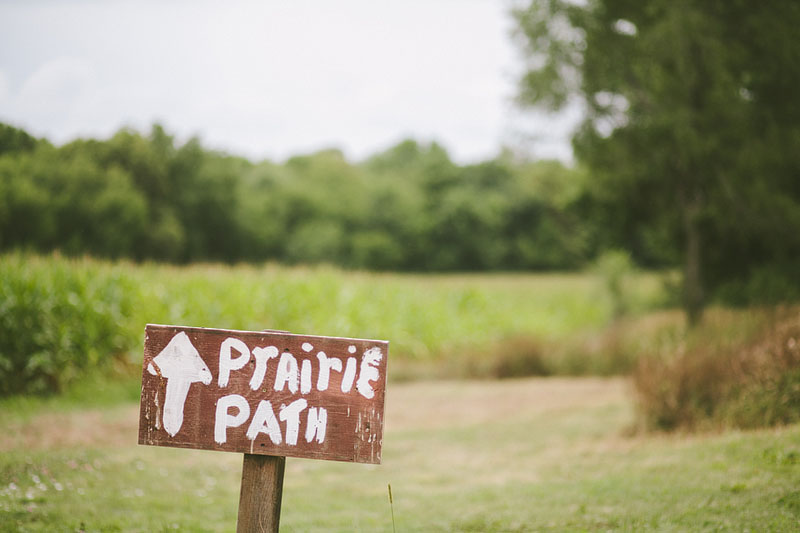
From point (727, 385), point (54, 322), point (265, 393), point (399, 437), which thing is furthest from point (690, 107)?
point (265, 393)

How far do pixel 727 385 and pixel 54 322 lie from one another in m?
9.34

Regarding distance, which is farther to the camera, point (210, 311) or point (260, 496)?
point (210, 311)

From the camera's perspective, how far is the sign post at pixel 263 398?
283 centimetres

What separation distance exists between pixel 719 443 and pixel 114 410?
24.8ft

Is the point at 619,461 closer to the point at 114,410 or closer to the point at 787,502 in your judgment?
the point at 787,502

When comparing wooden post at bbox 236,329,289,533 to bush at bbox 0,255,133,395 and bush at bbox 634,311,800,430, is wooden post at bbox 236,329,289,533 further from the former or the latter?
bush at bbox 0,255,133,395

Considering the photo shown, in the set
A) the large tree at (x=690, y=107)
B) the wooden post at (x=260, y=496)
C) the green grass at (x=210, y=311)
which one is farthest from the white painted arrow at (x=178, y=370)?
the large tree at (x=690, y=107)

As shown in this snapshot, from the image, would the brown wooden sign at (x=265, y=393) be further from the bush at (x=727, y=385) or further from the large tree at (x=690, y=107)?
the large tree at (x=690, y=107)

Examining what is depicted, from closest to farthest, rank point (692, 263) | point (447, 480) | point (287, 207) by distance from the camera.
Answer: point (447, 480)
point (692, 263)
point (287, 207)

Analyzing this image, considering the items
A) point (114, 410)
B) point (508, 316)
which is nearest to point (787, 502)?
point (114, 410)

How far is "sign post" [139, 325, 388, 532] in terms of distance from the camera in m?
2.83

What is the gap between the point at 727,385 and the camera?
263 inches

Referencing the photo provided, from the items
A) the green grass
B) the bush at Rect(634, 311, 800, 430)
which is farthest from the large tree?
the bush at Rect(634, 311, 800, 430)

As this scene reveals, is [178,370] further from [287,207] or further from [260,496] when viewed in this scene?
[287,207]
